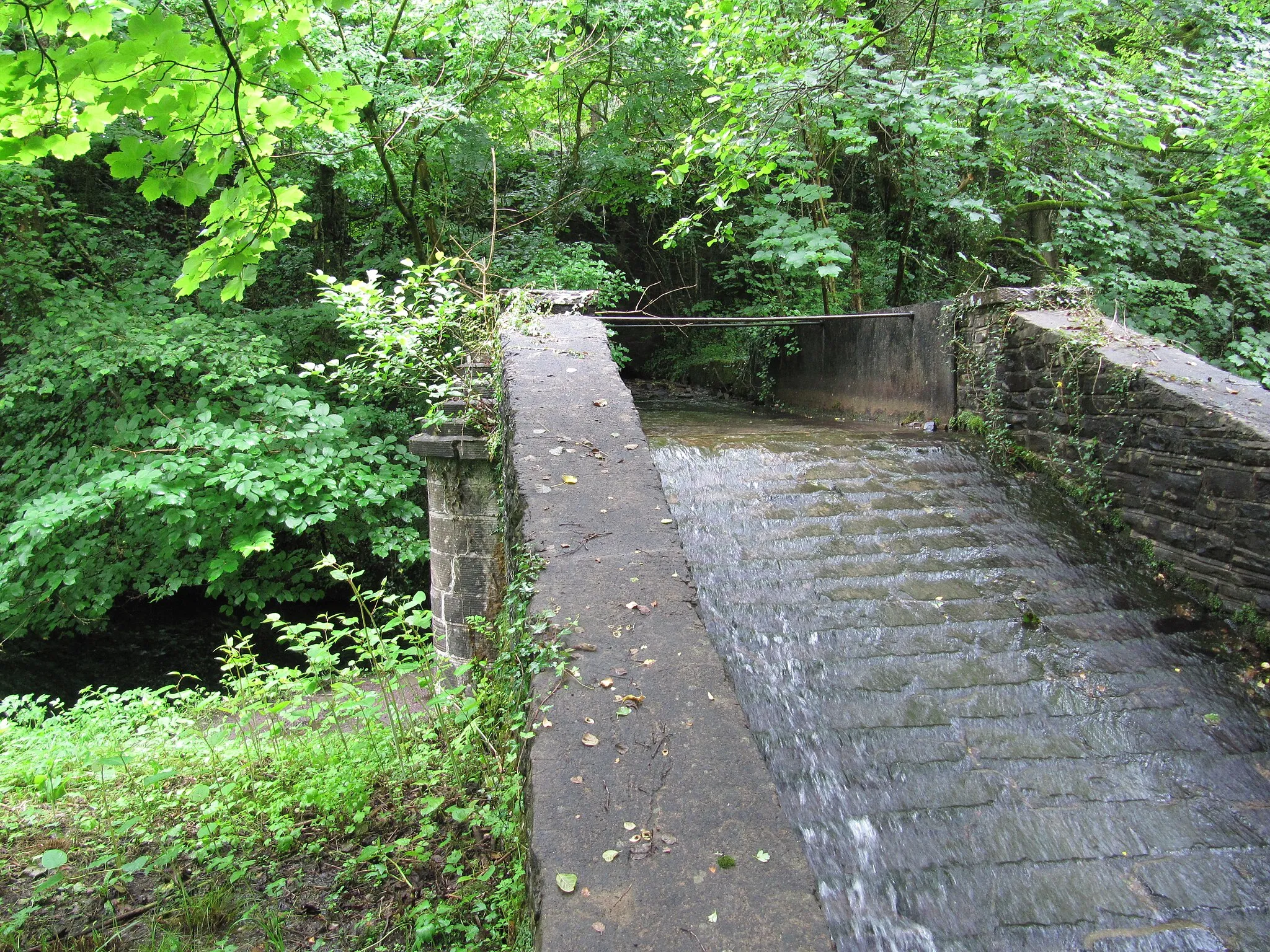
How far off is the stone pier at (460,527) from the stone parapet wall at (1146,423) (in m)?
3.78

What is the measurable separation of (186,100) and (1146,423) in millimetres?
4834

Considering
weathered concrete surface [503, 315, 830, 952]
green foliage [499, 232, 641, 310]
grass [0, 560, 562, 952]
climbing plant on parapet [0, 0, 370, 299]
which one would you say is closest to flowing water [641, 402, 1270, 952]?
weathered concrete surface [503, 315, 830, 952]

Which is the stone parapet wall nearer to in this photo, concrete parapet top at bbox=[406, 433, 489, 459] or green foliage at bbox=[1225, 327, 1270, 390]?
green foliage at bbox=[1225, 327, 1270, 390]

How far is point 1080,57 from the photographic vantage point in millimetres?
5973

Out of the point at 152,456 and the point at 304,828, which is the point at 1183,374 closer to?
the point at 304,828

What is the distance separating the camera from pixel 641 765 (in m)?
1.88

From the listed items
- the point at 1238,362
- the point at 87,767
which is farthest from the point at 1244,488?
the point at 87,767

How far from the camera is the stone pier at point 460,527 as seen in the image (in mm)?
4629

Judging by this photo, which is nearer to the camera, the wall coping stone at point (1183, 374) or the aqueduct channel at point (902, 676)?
the aqueduct channel at point (902, 676)

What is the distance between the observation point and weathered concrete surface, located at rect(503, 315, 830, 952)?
1.50 m

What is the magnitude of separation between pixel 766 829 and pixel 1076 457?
4137 millimetres

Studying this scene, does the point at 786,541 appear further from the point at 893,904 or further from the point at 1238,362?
the point at 1238,362

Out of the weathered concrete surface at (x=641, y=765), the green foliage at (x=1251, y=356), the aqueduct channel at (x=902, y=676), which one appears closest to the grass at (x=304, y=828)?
the weathered concrete surface at (x=641, y=765)

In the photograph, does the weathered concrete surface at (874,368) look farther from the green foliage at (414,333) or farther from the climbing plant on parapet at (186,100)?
the climbing plant on parapet at (186,100)
